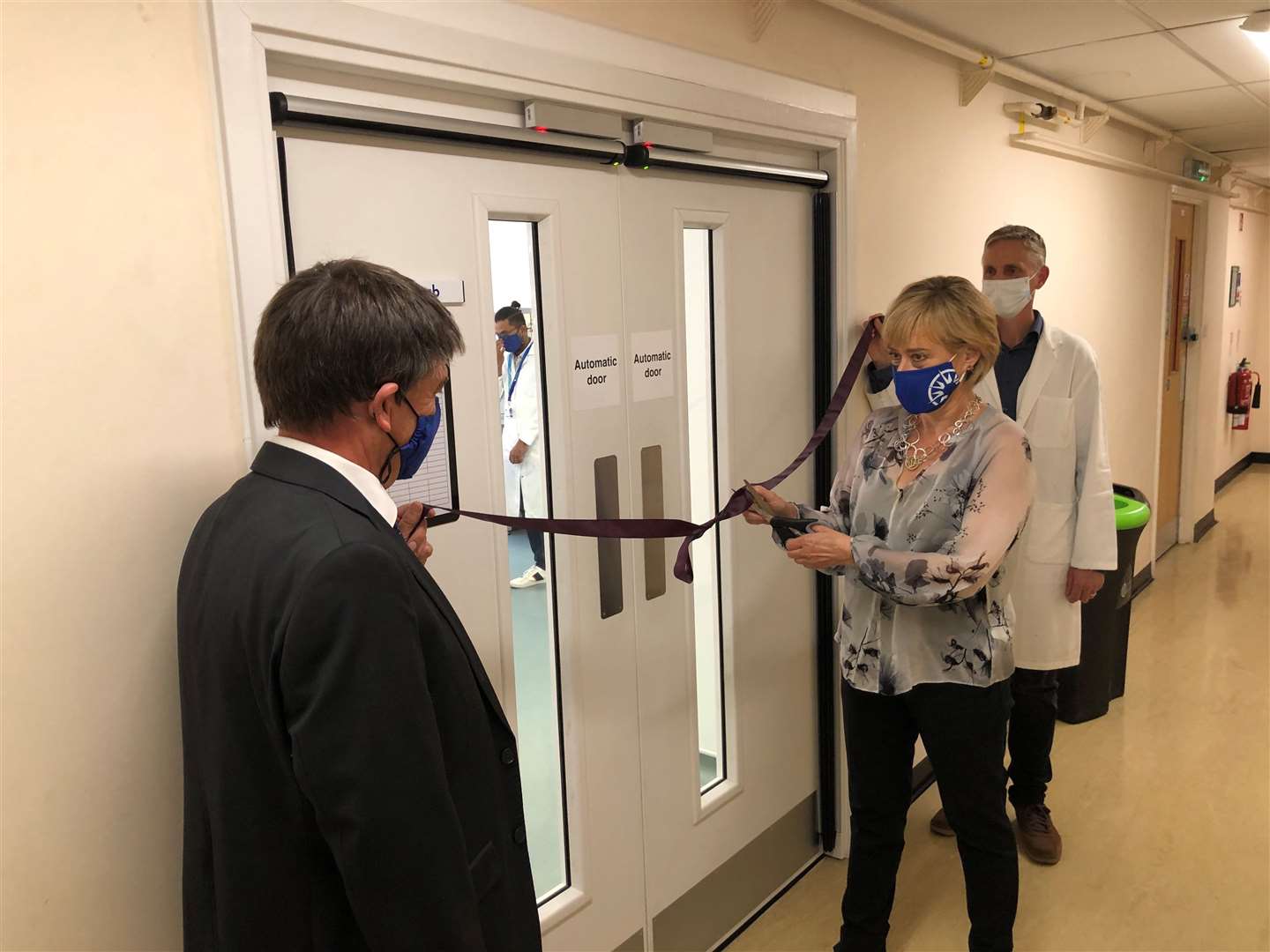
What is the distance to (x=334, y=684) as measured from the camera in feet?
3.17

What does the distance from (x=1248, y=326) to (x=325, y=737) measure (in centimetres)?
922

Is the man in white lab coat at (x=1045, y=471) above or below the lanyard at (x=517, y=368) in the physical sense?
below

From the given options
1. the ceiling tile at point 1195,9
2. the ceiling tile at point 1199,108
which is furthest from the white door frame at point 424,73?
the ceiling tile at point 1199,108

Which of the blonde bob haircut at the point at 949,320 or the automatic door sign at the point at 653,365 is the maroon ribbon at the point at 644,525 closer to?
the automatic door sign at the point at 653,365

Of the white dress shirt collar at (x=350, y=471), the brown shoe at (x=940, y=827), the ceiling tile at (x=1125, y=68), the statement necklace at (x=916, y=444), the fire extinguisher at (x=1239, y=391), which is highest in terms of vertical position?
the ceiling tile at (x=1125, y=68)

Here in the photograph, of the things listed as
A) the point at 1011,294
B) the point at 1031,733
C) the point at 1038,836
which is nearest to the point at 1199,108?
the point at 1011,294

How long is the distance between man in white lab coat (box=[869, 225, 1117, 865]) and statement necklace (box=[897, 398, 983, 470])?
67cm

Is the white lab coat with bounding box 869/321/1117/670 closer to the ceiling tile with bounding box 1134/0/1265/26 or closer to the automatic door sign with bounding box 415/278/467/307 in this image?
the ceiling tile with bounding box 1134/0/1265/26

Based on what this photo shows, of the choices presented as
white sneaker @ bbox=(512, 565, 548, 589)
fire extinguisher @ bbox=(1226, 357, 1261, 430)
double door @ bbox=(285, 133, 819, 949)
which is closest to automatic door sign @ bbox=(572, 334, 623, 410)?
double door @ bbox=(285, 133, 819, 949)

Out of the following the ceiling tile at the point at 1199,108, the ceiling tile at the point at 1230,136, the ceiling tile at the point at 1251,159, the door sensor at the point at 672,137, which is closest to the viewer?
the door sensor at the point at 672,137

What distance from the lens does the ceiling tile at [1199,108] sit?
4090 millimetres

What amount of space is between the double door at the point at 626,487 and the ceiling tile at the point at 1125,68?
148cm

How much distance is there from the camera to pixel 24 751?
1171 mm

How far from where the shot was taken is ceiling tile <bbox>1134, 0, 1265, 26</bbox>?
108 inches
